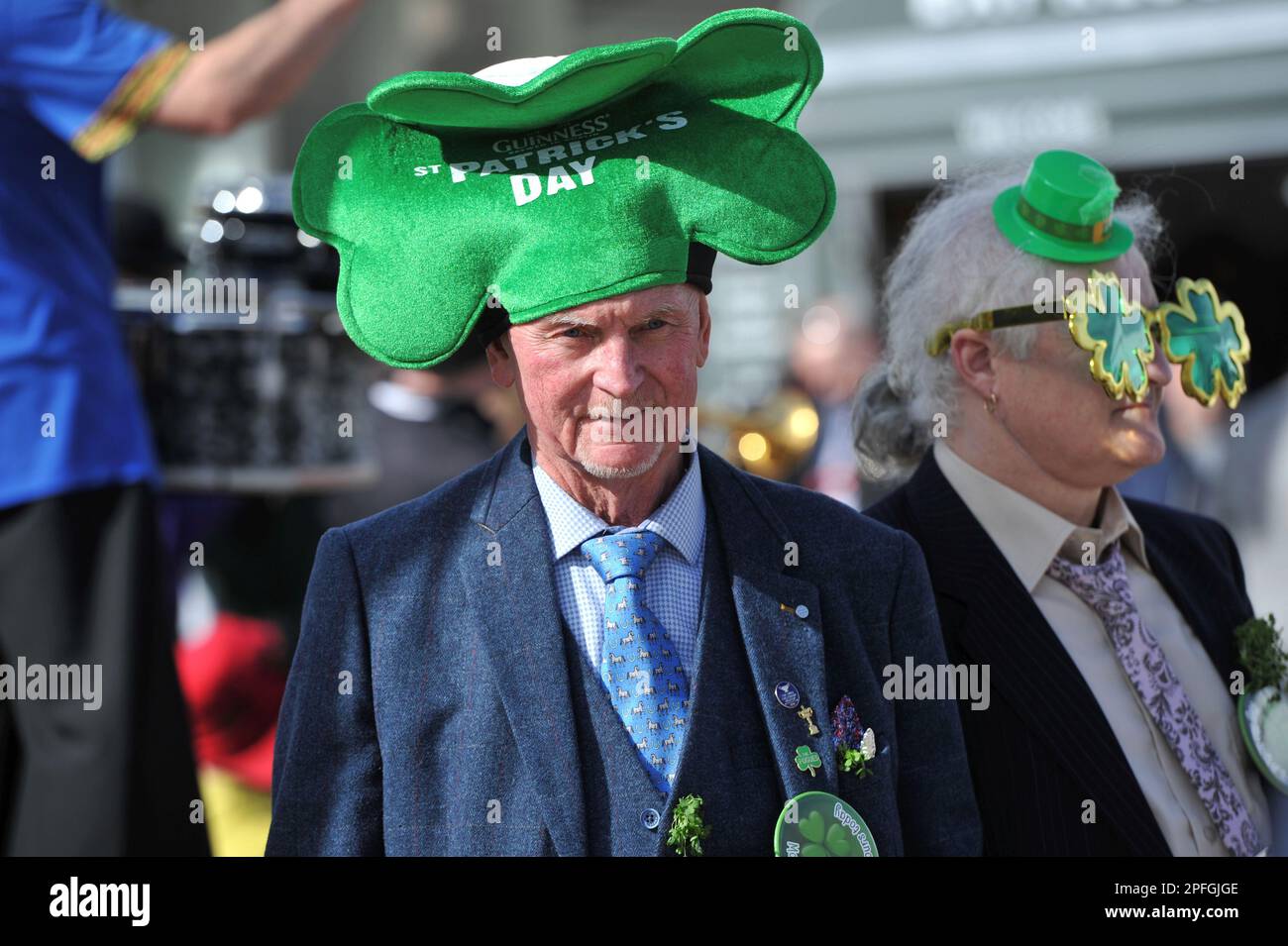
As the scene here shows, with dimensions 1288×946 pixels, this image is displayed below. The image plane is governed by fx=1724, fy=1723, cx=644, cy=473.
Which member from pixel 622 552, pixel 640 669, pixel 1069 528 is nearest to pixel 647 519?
pixel 622 552

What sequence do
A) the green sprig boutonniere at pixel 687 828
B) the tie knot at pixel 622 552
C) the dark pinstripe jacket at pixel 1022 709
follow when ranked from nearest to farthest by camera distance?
1. the green sprig boutonniere at pixel 687 828
2. the tie knot at pixel 622 552
3. the dark pinstripe jacket at pixel 1022 709

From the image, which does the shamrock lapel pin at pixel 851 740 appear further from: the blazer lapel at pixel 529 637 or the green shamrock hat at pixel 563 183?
the green shamrock hat at pixel 563 183

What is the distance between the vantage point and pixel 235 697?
4629 mm

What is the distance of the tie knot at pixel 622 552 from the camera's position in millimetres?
2520

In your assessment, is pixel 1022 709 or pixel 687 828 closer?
pixel 687 828

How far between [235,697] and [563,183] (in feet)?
8.52

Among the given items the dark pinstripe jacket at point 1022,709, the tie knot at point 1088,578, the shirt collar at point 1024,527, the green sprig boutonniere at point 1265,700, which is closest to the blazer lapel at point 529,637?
the dark pinstripe jacket at point 1022,709

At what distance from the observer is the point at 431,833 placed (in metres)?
2.46

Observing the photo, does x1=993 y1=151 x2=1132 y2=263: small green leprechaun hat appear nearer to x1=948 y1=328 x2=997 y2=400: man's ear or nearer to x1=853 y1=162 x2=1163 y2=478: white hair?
x1=853 y1=162 x2=1163 y2=478: white hair

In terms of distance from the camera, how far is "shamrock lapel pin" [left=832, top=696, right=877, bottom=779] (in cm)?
252

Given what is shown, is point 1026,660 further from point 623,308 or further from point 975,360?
point 623,308

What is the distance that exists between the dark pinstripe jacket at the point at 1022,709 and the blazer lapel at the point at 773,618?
1.35ft

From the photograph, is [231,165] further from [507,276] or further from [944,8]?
[507,276]
